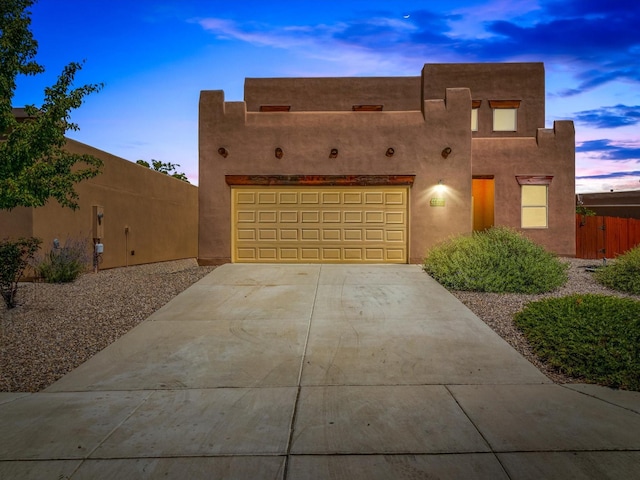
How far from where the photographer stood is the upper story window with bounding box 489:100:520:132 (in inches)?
930

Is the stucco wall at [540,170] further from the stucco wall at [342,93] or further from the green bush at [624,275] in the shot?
the green bush at [624,275]

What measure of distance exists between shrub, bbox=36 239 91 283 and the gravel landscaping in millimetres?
291

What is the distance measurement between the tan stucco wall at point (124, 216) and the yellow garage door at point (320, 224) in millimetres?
4530

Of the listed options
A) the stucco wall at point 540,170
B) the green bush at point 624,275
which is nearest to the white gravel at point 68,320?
the green bush at point 624,275

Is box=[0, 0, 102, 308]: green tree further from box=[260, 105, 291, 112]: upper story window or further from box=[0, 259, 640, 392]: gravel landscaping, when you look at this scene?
box=[260, 105, 291, 112]: upper story window

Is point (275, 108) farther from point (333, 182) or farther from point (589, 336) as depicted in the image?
point (589, 336)

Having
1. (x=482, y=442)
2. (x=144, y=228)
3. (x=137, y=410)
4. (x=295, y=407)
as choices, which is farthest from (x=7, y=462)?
(x=144, y=228)

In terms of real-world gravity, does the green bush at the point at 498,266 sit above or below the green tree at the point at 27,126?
below

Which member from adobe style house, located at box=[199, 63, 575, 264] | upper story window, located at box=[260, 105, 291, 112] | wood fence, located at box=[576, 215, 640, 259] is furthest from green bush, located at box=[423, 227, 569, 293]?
upper story window, located at box=[260, 105, 291, 112]

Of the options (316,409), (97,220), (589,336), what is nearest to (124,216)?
(97,220)

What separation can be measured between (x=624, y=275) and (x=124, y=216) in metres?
15.6

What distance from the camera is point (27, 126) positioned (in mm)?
9438

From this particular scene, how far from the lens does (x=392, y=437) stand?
15.7 ft

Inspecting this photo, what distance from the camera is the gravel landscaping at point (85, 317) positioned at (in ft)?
23.9
